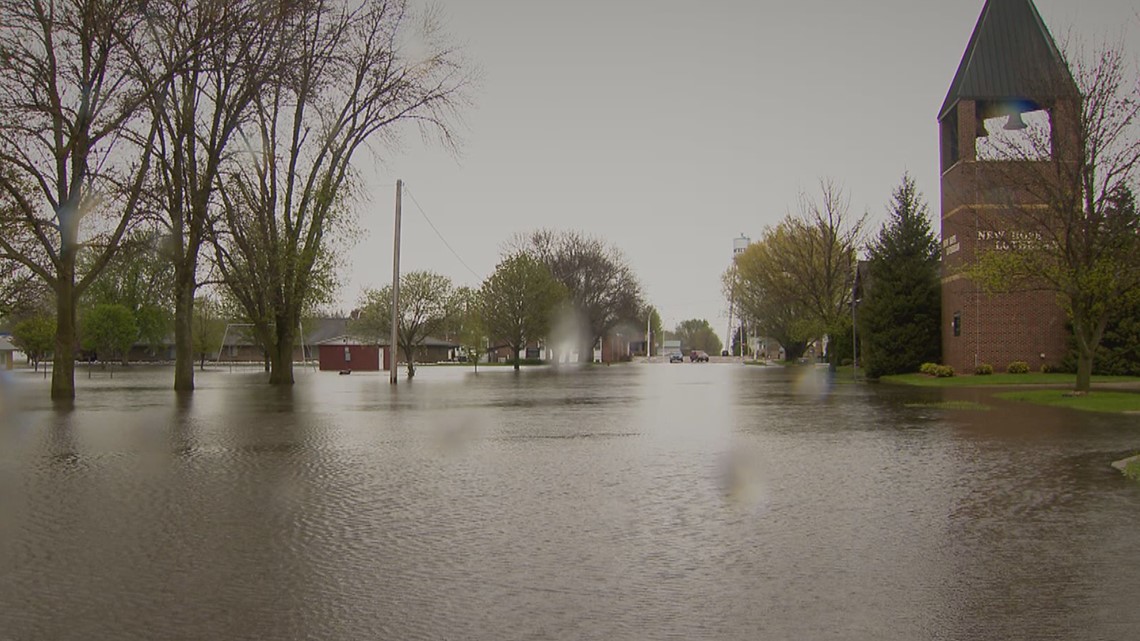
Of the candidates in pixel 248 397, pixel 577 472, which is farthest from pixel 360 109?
pixel 577 472

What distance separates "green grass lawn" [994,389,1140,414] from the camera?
78.6 ft

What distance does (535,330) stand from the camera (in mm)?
82188

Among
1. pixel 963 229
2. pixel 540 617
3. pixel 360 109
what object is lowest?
pixel 540 617

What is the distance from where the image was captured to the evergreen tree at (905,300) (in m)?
47.1

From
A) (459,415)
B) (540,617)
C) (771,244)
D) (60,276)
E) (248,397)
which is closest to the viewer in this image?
(540,617)

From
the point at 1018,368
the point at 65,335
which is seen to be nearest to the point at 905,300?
the point at 1018,368

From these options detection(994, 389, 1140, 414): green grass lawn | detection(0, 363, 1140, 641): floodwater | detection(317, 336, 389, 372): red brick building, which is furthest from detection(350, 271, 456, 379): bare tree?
detection(0, 363, 1140, 641): floodwater

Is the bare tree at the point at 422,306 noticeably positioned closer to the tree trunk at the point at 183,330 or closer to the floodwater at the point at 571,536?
the tree trunk at the point at 183,330

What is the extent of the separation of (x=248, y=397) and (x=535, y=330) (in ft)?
165

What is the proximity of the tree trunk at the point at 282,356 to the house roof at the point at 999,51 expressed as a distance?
1224 inches

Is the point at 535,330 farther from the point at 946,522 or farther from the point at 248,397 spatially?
the point at 946,522

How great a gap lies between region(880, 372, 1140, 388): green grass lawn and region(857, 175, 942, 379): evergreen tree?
5.33 meters

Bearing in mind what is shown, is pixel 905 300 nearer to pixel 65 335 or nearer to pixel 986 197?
pixel 986 197

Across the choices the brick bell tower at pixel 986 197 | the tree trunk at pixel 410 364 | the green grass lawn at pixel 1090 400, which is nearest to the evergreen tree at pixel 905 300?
the brick bell tower at pixel 986 197
